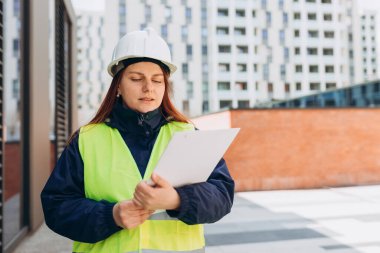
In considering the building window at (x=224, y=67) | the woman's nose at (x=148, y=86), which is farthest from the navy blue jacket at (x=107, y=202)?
the building window at (x=224, y=67)

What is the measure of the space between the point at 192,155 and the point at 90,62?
7563 centimetres

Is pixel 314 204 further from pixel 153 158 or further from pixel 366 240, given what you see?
pixel 153 158

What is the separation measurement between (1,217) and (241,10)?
50.0 meters

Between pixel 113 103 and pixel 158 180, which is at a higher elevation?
pixel 113 103

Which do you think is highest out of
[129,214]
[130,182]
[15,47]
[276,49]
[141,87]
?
[276,49]

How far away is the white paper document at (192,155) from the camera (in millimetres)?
1420

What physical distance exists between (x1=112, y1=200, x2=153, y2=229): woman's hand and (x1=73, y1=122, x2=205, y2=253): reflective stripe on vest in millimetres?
127

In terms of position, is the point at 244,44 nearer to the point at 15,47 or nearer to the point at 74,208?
the point at 15,47

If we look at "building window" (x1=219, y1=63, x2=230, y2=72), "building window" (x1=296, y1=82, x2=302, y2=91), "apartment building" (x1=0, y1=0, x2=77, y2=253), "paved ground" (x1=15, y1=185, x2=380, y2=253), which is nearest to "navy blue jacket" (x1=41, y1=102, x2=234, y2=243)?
"apartment building" (x1=0, y1=0, x2=77, y2=253)

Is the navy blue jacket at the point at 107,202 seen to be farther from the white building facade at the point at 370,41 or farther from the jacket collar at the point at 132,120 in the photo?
the white building facade at the point at 370,41

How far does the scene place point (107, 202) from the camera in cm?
163

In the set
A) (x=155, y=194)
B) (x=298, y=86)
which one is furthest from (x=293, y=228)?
(x=298, y=86)

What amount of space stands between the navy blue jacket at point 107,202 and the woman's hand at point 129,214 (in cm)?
7

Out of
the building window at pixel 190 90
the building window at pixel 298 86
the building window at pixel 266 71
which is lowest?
the building window at pixel 190 90
